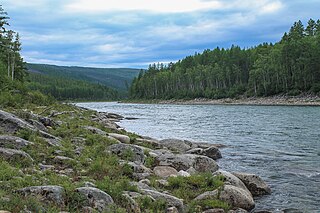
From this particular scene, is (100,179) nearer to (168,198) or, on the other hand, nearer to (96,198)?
(168,198)

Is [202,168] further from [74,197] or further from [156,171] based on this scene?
[74,197]

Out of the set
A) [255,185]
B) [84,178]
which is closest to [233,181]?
[255,185]

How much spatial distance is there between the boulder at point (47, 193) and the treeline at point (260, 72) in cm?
8309

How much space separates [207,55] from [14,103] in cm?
14476

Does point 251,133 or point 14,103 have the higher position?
point 14,103

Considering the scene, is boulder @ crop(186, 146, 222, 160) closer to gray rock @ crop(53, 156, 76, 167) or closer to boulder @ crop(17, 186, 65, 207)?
gray rock @ crop(53, 156, 76, 167)

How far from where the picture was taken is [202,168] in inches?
656

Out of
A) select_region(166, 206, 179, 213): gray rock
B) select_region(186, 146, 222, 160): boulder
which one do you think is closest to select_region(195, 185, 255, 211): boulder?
select_region(166, 206, 179, 213): gray rock

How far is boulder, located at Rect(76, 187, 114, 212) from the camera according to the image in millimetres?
8711

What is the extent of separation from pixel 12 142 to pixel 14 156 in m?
1.59

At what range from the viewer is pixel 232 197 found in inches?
462

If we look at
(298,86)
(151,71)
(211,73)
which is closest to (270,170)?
(298,86)

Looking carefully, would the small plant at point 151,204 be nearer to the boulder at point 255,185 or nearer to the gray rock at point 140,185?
the gray rock at point 140,185

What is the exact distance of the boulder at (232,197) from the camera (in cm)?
1156
